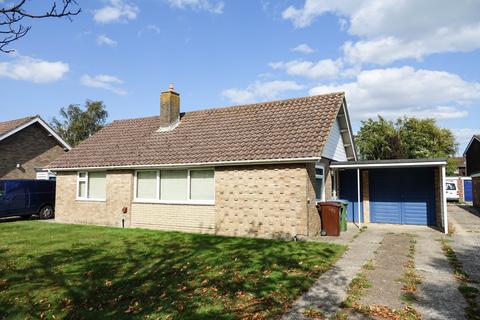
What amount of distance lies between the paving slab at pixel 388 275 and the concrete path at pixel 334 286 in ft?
1.05

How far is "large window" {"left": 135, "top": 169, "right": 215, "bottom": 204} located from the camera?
45.6 ft

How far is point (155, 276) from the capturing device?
7441mm

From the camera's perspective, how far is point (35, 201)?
1902 cm

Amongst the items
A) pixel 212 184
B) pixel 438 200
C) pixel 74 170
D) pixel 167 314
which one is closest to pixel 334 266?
pixel 167 314

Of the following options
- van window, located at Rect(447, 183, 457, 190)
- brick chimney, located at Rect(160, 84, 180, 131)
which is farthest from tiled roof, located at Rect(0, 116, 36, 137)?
van window, located at Rect(447, 183, 457, 190)

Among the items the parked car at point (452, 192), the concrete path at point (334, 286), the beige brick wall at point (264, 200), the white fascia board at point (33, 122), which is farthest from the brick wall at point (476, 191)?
the white fascia board at point (33, 122)

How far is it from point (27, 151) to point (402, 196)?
25.6 meters

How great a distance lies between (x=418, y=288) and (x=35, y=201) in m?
19.3

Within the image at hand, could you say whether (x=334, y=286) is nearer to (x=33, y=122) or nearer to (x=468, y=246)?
(x=468, y=246)

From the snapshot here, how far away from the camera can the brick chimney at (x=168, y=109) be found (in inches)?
698

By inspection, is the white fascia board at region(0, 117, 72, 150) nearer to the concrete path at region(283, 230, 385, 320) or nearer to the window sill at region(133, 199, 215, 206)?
the window sill at region(133, 199, 215, 206)

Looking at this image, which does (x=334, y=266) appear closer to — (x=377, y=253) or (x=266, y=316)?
(x=377, y=253)

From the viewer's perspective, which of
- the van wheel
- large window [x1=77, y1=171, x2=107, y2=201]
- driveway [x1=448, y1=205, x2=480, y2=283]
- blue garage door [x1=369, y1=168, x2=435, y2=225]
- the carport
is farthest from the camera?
the van wheel

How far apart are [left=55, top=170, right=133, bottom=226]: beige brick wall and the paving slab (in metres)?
10.8
